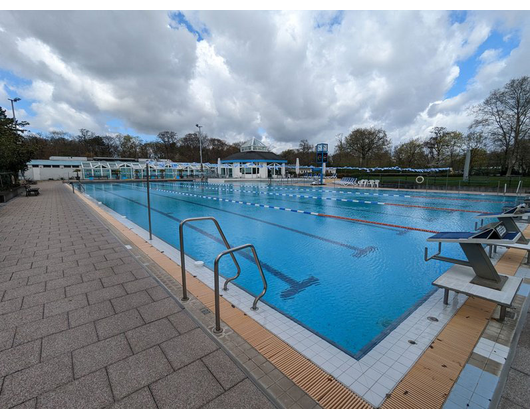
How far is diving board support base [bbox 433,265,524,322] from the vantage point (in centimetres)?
262

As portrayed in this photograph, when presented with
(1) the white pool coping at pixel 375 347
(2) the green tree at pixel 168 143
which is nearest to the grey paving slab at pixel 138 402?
(1) the white pool coping at pixel 375 347

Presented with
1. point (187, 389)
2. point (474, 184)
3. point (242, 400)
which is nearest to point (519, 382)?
point (242, 400)

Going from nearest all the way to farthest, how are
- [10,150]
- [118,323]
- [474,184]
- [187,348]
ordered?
[187,348] < [118,323] < [10,150] < [474,184]

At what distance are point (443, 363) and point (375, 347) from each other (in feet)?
1.83

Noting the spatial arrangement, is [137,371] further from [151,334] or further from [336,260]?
[336,260]

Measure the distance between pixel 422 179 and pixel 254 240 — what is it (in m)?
23.3

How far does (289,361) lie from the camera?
2092mm

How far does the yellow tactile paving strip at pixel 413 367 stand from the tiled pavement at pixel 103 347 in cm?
35
